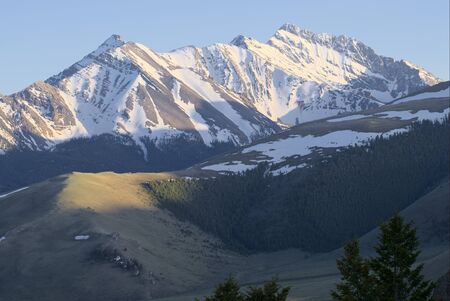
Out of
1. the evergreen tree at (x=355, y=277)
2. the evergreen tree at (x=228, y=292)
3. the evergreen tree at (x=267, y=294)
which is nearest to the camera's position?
the evergreen tree at (x=267, y=294)

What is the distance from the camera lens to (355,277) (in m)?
46.5

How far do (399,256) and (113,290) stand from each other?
6156 inches

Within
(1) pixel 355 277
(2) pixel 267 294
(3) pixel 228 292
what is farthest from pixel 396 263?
(3) pixel 228 292

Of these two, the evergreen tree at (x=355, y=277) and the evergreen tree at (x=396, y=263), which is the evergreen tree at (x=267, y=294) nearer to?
the evergreen tree at (x=355, y=277)

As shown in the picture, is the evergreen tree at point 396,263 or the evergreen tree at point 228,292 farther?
the evergreen tree at point 228,292

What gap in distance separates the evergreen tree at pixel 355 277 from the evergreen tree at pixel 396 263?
503mm

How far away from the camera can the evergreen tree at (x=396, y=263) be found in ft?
147

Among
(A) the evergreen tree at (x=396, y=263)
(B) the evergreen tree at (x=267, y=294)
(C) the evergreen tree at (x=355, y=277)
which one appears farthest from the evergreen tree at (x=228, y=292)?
(A) the evergreen tree at (x=396, y=263)

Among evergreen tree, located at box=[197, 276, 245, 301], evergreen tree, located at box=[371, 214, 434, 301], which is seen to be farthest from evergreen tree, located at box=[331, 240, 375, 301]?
evergreen tree, located at box=[197, 276, 245, 301]

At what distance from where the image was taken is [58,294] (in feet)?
625

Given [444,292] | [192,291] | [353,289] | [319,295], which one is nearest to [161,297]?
[192,291]

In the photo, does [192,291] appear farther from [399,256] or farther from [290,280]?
[399,256]

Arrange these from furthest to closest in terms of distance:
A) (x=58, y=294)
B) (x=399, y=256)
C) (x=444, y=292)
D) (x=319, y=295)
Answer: (x=58, y=294)
(x=319, y=295)
(x=444, y=292)
(x=399, y=256)

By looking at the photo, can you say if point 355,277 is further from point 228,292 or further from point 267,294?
point 228,292
